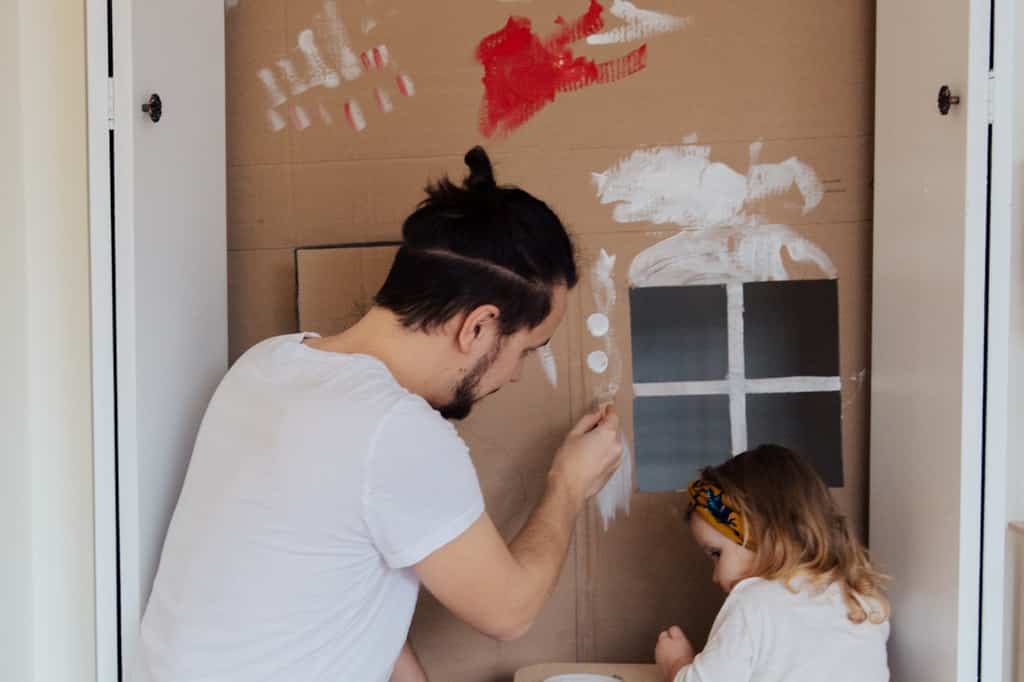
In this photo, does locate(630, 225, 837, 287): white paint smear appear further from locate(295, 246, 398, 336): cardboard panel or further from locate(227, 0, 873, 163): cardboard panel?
locate(295, 246, 398, 336): cardboard panel

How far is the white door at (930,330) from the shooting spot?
1.08m

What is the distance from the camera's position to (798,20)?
1.46 metres

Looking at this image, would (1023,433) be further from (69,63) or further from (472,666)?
(69,63)

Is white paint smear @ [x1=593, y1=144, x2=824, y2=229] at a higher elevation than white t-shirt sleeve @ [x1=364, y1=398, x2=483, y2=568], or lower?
higher

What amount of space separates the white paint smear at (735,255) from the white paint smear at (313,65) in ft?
1.86

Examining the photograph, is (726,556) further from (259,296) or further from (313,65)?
(313,65)

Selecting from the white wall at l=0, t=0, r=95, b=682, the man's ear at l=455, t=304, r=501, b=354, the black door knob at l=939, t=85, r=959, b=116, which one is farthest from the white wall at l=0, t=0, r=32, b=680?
the black door knob at l=939, t=85, r=959, b=116

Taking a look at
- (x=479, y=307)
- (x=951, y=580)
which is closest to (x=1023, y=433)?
(x=951, y=580)

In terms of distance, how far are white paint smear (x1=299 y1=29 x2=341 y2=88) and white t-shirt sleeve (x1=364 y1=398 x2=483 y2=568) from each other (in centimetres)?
71

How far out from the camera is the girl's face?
4.31 feet

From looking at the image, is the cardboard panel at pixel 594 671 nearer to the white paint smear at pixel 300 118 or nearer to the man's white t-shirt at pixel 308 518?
the man's white t-shirt at pixel 308 518

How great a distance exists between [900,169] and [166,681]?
3.57ft

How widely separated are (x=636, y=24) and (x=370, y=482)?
33.6 inches

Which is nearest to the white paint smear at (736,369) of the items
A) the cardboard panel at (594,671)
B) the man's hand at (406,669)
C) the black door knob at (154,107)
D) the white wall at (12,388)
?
the cardboard panel at (594,671)
